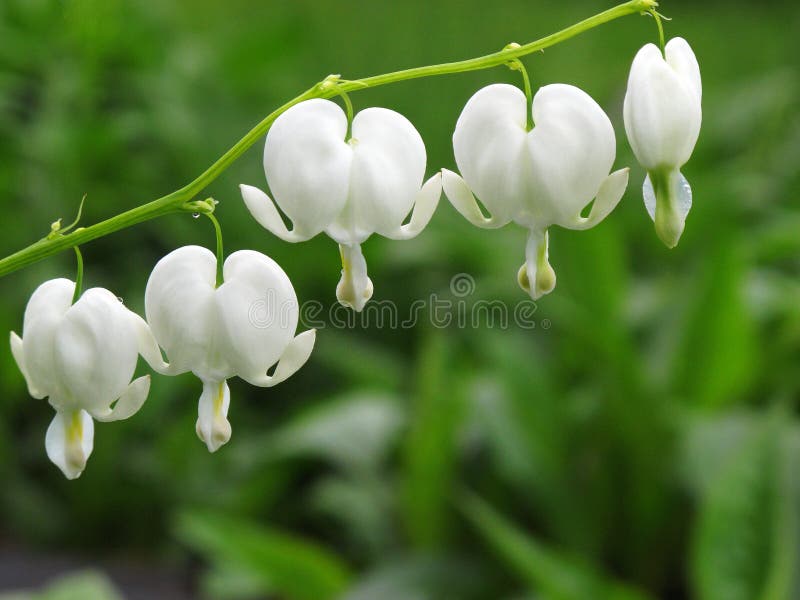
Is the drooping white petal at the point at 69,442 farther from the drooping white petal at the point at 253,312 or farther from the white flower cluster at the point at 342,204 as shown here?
the drooping white petal at the point at 253,312

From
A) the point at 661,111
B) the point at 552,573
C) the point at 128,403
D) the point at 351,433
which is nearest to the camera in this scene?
the point at 661,111

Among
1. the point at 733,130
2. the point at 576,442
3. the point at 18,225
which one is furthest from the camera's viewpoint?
the point at 733,130

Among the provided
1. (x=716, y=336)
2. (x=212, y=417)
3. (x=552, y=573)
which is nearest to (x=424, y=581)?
(x=552, y=573)

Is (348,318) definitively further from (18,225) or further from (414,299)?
(18,225)

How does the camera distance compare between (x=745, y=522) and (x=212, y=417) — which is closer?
(x=212, y=417)

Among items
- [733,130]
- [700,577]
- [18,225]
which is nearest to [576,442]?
[700,577]

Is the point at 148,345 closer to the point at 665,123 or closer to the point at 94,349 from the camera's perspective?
the point at 94,349

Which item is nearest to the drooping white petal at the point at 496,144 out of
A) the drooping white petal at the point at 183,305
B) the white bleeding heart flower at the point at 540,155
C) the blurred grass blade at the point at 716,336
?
the white bleeding heart flower at the point at 540,155
